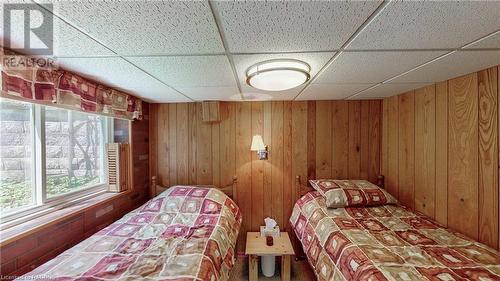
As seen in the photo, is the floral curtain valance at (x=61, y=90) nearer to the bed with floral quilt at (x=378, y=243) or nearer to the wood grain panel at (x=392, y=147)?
the bed with floral quilt at (x=378, y=243)

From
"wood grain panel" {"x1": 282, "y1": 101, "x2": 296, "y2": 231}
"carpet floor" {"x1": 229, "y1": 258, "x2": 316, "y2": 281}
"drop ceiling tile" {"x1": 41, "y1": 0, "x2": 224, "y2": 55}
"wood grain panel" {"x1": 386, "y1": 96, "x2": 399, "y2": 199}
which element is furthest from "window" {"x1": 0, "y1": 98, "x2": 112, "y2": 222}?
"wood grain panel" {"x1": 386, "y1": 96, "x2": 399, "y2": 199}

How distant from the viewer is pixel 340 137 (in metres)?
2.72

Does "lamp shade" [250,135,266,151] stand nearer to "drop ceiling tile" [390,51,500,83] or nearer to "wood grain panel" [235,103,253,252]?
"wood grain panel" [235,103,253,252]

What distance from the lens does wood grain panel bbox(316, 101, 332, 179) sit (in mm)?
2715

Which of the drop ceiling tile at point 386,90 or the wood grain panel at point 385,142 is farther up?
the drop ceiling tile at point 386,90

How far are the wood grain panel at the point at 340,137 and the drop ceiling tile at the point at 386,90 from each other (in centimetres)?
20

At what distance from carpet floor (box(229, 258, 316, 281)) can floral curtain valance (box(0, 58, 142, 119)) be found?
2075 millimetres

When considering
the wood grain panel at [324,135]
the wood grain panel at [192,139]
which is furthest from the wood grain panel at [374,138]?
the wood grain panel at [192,139]

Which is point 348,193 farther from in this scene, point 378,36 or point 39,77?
point 39,77

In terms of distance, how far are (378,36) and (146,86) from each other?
6.02ft

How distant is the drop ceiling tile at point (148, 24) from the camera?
2.64 ft

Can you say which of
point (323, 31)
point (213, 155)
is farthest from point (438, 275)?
point (213, 155)

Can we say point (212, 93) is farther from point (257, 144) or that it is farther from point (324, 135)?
point (324, 135)

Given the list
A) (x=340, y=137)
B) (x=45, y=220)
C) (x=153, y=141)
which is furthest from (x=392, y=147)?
(x=45, y=220)
